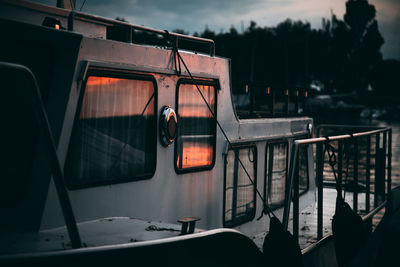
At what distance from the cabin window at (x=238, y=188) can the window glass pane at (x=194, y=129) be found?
0.43 meters

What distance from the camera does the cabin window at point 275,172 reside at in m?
6.46

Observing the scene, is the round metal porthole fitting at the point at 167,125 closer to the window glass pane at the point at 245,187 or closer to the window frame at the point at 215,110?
the window frame at the point at 215,110

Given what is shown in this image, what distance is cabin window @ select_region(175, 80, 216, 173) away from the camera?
186 inches

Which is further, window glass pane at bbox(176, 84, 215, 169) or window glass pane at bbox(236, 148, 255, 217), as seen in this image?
window glass pane at bbox(236, 148, 255, 217)

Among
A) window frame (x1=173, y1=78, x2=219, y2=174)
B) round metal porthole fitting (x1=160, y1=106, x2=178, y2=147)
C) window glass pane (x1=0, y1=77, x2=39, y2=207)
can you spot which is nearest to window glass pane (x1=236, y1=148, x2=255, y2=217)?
window frame (x1=173, y1=78, x2=219, y2=174)

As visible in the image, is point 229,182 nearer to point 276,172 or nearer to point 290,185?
point 290,185

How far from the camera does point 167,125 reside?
440cm

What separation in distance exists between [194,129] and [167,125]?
600mm

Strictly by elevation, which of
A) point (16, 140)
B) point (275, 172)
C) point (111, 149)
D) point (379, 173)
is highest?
point (16, 140)

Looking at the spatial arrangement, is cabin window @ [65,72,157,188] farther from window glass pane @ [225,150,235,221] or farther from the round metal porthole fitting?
window glass pane @ [225,150,235,221]

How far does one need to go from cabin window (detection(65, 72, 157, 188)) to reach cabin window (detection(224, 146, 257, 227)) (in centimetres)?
143

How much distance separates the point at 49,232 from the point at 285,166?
4286 millimetres

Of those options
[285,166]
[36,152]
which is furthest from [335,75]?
[36,152]

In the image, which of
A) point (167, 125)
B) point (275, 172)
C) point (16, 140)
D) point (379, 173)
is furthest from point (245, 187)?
point (379, 173)
